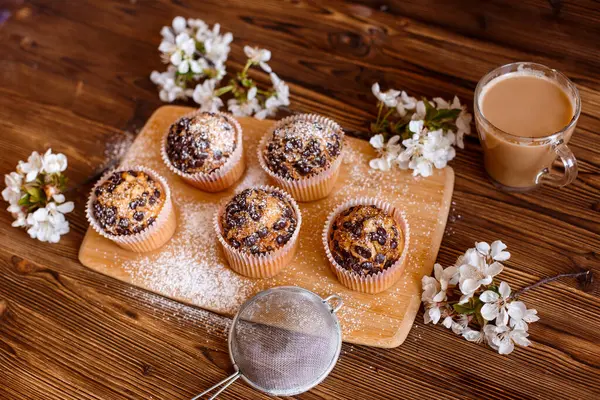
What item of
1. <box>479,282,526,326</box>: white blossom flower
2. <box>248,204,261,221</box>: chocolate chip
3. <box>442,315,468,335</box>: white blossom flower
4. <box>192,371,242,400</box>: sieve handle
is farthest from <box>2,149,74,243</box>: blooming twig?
<box>479,282,526,326</box>: white blossom flower

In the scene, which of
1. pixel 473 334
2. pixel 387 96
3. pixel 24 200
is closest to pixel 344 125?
pixel 387 96

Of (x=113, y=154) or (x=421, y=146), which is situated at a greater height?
(x=421, y=146)

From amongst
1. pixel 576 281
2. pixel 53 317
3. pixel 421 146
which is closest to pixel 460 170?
pixel 421 146

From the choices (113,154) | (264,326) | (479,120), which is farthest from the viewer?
(113,154)

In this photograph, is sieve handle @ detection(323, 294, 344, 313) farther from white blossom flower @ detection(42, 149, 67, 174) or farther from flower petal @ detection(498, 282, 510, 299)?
white blossom flower @ detection(42, 149, 67, 174)

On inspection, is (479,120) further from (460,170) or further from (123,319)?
(123,319)
